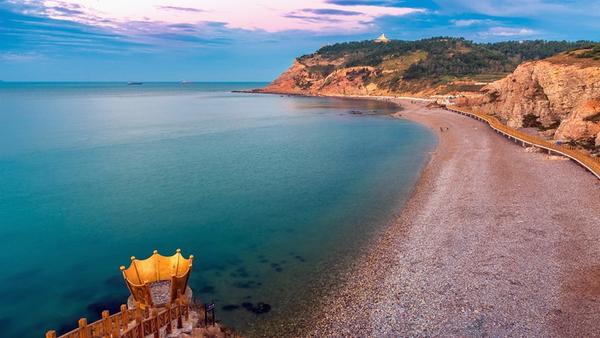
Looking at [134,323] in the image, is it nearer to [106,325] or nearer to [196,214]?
[106,325]

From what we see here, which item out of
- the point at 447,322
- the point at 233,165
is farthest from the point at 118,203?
the point at 447,322

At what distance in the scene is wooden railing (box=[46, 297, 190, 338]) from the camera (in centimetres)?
1370

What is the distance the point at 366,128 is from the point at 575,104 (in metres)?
42.0

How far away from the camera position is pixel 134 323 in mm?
14922

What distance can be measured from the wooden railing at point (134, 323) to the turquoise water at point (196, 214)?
4403mm

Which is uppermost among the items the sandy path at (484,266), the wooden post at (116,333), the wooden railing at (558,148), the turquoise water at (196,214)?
the wooden railing at (558,148)

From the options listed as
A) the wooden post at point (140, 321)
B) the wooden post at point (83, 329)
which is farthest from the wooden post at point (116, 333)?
the wooden post at point (83, 329)

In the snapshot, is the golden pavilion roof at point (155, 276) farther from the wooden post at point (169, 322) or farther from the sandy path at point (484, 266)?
the sandy path at point (484, 266)

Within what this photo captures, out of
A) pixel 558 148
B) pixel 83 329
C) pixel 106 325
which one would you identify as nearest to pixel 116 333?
pixel 106 325

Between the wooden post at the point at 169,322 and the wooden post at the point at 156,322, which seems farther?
the wooden post at the point at 169,322

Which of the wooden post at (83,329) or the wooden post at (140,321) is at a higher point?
the wooden post at (83,329)

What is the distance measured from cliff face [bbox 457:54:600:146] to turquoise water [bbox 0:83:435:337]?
1907 centimetres

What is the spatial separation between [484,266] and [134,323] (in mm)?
18999

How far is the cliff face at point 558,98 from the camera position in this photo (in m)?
55.4
